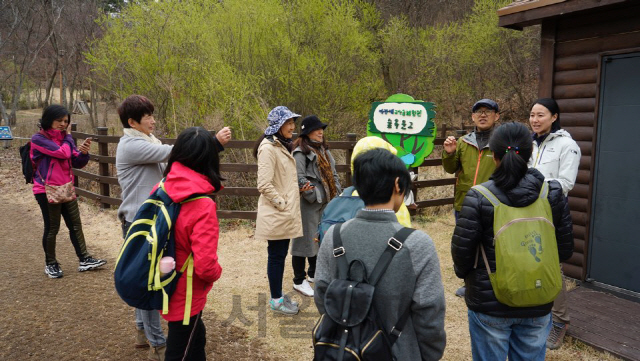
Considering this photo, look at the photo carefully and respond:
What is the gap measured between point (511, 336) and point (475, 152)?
7.42 feet

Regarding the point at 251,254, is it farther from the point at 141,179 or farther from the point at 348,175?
the point at 141,179

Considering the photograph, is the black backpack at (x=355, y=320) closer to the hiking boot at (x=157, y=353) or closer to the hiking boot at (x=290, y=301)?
the hiking boot at (x=157, y=353)

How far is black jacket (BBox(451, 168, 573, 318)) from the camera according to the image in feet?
6.85

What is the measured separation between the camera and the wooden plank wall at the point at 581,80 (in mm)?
4312

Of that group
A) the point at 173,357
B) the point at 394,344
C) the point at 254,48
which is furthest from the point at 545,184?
the point at 254,48

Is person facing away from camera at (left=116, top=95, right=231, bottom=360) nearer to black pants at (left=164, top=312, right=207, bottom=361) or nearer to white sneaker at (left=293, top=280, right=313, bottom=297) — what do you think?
black pants at (left=164, top=312, right=207, bottom=361)

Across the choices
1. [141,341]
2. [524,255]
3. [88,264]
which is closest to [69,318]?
[141,341]

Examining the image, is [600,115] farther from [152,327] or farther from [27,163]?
[27,163]

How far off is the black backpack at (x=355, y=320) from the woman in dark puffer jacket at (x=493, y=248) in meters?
0.65

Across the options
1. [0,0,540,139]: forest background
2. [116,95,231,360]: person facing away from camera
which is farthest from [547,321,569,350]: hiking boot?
[0,0,540,139]: forest background

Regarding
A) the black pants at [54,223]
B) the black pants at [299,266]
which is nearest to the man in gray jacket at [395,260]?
the black pants at [299,266]

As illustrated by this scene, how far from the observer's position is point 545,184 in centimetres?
218

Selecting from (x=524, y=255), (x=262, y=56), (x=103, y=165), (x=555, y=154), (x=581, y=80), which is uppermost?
(x=262, y=56)

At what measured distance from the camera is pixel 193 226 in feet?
7.38
